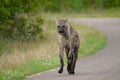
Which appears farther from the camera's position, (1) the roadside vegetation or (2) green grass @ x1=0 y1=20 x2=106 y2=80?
(1) the roadside vegetation

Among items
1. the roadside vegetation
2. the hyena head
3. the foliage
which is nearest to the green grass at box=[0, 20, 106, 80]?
the roadside vegetation

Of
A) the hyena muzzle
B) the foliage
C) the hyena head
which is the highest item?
the hyena head

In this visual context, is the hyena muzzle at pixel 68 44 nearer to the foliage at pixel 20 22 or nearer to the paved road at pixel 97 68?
the paved road at pixel 97 68

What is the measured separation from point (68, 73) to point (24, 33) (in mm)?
8680

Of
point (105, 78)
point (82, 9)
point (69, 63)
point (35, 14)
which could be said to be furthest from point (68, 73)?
point (82, 9)

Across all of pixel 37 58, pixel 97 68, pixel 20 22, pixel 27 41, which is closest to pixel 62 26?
pixel 97 68

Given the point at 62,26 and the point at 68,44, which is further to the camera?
the point at 68,44

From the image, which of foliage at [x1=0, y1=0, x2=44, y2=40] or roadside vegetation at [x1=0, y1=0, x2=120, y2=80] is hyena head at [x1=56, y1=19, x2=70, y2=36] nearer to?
roadside vegetation at [x1=0, y1=0, x2=120, y2=80]

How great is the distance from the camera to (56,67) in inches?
693

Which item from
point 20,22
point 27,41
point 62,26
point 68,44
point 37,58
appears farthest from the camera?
point 20,22

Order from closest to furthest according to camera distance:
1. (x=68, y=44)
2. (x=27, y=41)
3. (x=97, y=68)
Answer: (x=68, y=44) < (x=97, y=68) < (x=27, y=41)

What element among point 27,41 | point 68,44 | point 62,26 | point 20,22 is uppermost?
point 62,26

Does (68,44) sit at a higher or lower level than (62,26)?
lower

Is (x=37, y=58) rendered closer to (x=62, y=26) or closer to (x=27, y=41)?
(x=62, y=26)
